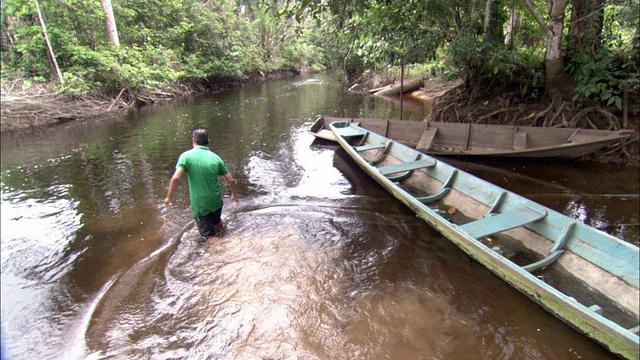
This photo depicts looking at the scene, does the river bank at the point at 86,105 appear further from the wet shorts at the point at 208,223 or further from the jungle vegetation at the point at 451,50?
the wet shorts at the point at 208,223

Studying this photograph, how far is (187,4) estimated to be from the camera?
74.0 feet

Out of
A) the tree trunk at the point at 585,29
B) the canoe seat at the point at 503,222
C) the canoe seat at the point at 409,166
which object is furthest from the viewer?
the tree trunk at the point at 585,29

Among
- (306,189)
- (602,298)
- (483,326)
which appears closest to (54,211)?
(306,189)

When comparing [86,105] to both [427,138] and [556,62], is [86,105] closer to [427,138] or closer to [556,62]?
[427,138]

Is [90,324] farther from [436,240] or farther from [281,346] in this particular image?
[436,240]

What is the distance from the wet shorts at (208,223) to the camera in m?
4.70

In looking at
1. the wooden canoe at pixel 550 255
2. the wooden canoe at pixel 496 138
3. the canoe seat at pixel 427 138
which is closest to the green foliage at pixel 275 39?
the wooden canoe at pixel 496 138

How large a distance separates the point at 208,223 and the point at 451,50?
258 inches

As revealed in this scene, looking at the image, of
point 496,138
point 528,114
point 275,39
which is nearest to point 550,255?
point 496,138

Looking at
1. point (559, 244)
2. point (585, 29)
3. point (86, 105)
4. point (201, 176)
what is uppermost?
point (585, 29)

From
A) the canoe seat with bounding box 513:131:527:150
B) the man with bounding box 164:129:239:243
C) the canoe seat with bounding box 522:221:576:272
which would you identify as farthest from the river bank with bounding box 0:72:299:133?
the canoe seat with bounding box 513:131:527:150

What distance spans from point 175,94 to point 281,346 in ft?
70.9

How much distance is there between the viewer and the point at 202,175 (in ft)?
14.3

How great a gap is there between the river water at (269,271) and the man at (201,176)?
56 cm
